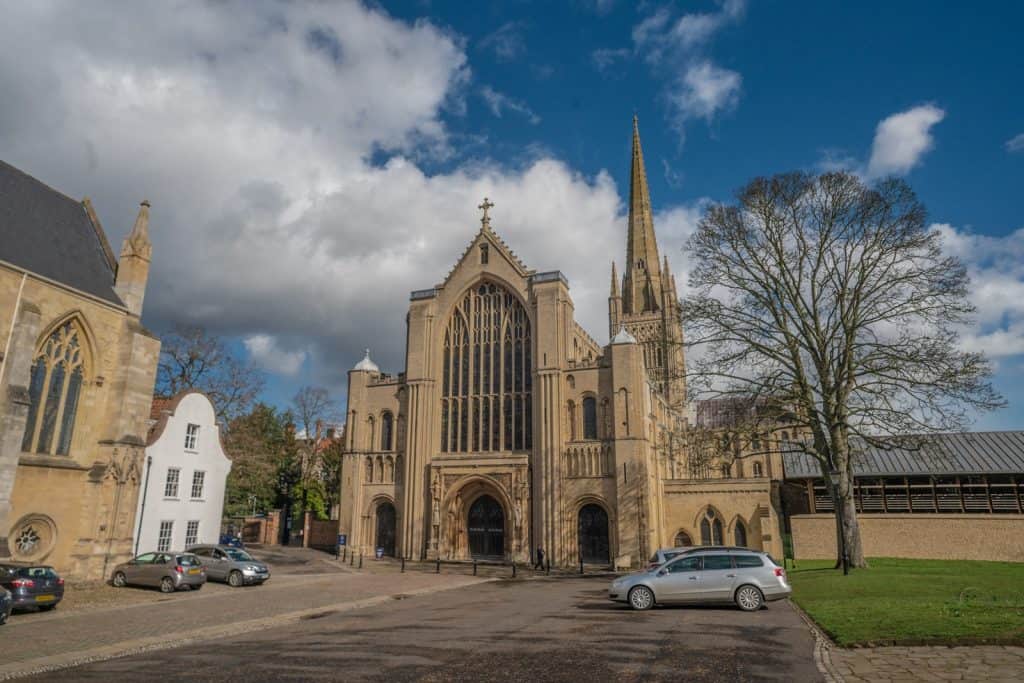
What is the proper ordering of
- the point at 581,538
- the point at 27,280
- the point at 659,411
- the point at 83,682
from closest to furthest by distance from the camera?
the point at 83,682, the point at 27,280, the point at 581,538, the point at 659,411

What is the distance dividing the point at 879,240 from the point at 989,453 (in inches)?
860

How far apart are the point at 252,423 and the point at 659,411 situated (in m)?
28.0

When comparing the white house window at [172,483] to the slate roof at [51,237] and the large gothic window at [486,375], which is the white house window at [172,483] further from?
the large gothic window at [486,375]

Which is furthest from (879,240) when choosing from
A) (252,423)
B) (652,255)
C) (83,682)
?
(652,255)

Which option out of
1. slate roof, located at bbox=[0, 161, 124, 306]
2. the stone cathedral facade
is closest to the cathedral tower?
the stone cathedral facade

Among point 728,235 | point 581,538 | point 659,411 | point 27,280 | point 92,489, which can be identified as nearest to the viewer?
point 27,280

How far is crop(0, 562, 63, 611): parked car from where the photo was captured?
52.8 feet

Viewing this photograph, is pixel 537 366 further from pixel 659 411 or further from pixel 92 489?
pixel 92 489

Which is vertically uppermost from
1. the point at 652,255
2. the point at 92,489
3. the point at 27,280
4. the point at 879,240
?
the point at 652,255

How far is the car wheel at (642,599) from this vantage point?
15367 mm

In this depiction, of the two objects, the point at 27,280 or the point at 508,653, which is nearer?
the point at 508,653

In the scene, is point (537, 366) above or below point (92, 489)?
above

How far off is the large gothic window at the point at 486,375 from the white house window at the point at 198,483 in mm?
13296

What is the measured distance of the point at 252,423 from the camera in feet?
147
